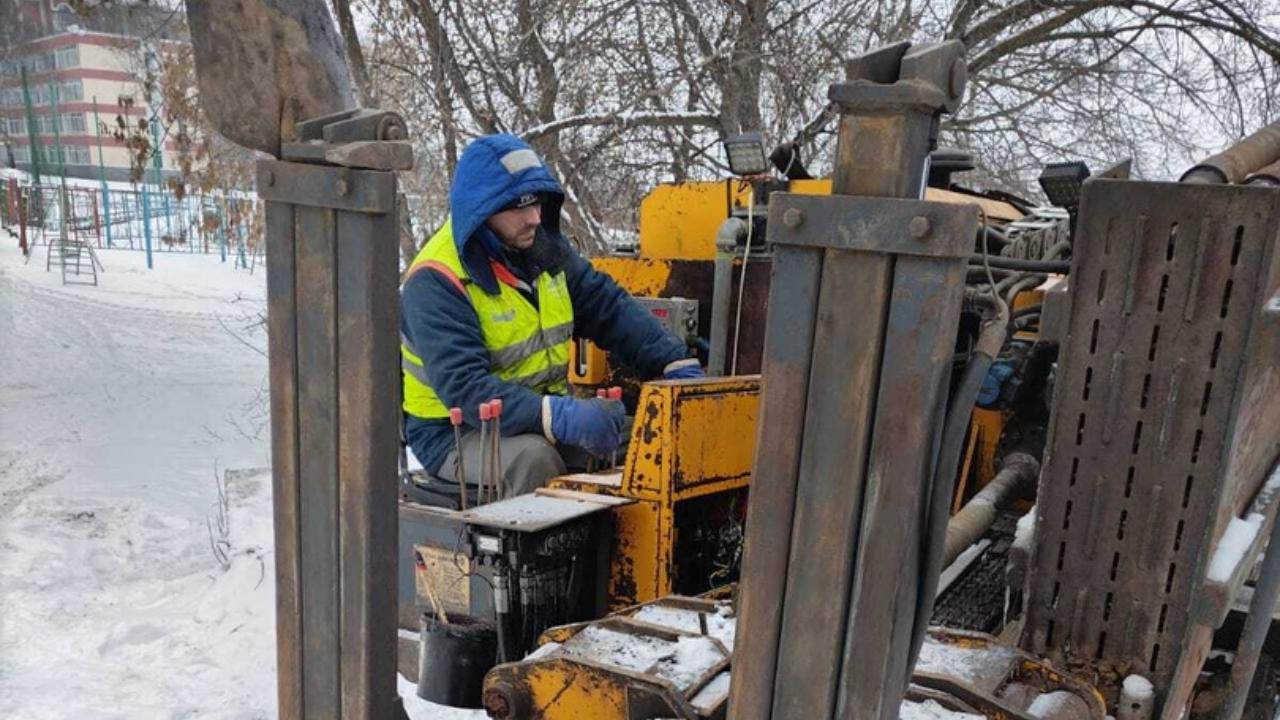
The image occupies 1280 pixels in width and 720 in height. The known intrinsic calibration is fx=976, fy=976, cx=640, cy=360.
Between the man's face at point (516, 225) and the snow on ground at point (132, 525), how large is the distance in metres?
2.20

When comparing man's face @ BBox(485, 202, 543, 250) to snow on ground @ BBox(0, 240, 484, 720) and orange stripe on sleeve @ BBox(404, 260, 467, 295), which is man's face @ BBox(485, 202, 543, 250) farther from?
snow on ground @ BBox(0, 240, 484, 720)

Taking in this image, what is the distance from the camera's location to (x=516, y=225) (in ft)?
10.6

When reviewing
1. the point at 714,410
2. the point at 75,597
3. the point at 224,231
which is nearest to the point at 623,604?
the point at 714,410

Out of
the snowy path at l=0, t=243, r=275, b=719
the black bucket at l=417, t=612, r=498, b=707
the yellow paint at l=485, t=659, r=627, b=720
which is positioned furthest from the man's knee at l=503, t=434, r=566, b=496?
the snowy path at l=0, t=243, r=275, b=719

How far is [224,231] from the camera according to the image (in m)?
22.8

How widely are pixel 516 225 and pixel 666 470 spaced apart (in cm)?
108

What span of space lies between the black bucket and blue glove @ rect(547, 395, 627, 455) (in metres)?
0.81

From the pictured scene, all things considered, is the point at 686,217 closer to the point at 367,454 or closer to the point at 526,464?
the point at 526,464

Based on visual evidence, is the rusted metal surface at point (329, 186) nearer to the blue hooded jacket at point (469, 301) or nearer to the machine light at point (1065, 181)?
the blue hooded jacket at point (469, 301)

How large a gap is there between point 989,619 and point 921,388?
5.15 feet

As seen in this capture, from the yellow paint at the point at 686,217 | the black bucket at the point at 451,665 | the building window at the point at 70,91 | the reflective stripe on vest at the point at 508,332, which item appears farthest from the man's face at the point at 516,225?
the building window at the point at 70,91

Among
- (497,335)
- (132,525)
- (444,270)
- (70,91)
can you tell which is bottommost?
(132,525)

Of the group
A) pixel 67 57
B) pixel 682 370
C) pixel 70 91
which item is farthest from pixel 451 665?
pixel 70 91

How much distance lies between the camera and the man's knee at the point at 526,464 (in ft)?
10.00
